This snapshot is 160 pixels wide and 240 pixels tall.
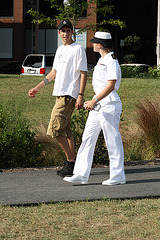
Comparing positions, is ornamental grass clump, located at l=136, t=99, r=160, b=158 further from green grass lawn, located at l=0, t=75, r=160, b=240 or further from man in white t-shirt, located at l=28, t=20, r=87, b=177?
green grass lawn, located at l=0, t=75, r=160, b=240

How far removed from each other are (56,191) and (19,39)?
4078 cm

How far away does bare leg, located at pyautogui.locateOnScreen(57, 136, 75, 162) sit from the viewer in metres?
6.95

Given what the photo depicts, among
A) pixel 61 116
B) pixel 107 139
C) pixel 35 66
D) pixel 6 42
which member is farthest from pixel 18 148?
pixel 6 42

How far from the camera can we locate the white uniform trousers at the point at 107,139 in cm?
637

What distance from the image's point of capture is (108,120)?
6363 mm

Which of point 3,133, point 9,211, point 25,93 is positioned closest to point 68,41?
point 3,133

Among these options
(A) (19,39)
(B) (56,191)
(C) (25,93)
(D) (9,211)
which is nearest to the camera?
(D) (9,211)

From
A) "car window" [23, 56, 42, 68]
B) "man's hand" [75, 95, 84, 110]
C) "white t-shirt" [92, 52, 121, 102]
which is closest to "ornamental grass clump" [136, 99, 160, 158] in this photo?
"man's hand" [75, 95, 84, 110]

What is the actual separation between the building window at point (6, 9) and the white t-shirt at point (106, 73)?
41.4 meters

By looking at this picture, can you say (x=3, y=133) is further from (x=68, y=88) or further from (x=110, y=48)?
(x=110, y=48)

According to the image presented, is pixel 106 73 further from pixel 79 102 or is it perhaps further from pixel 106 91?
pixel 79 102

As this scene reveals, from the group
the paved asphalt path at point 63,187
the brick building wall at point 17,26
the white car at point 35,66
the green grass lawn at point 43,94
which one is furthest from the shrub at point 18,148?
the brick building wall at point 17,26

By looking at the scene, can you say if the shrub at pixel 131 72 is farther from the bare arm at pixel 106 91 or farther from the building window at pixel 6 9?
the building window at pixel 6 9

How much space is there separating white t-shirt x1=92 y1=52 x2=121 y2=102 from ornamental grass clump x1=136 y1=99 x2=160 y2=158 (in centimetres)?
240
